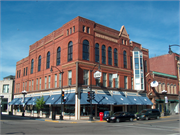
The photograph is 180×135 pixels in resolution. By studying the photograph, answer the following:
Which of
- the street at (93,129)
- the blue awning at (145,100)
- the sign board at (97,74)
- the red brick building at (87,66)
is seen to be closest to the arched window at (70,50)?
the red brick building at (87,66)

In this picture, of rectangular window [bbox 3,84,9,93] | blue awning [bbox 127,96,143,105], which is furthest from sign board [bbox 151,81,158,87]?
rectangular window [bbox 3,84,9,93]

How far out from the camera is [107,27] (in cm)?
3800

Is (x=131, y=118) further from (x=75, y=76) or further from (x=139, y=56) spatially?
(x=139, y=56)

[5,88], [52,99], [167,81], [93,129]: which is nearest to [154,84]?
[167,81]

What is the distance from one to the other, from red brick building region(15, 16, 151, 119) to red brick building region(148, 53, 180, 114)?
481 centimetres

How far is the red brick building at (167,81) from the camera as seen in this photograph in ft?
152

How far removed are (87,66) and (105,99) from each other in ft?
22.2

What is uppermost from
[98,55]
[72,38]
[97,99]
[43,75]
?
[72,38]

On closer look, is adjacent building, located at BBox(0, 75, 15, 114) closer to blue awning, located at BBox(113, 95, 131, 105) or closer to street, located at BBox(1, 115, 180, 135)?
blue awning, located at BBox(113, 95, 131, 105)

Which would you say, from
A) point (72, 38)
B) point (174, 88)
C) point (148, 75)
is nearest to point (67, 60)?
point (72, 38)

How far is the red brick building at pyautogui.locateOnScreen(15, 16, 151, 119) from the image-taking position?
31.8 m

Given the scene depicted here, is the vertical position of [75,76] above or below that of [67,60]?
below

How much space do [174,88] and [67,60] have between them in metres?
35.3

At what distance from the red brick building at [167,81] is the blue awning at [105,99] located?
46.7 feet
